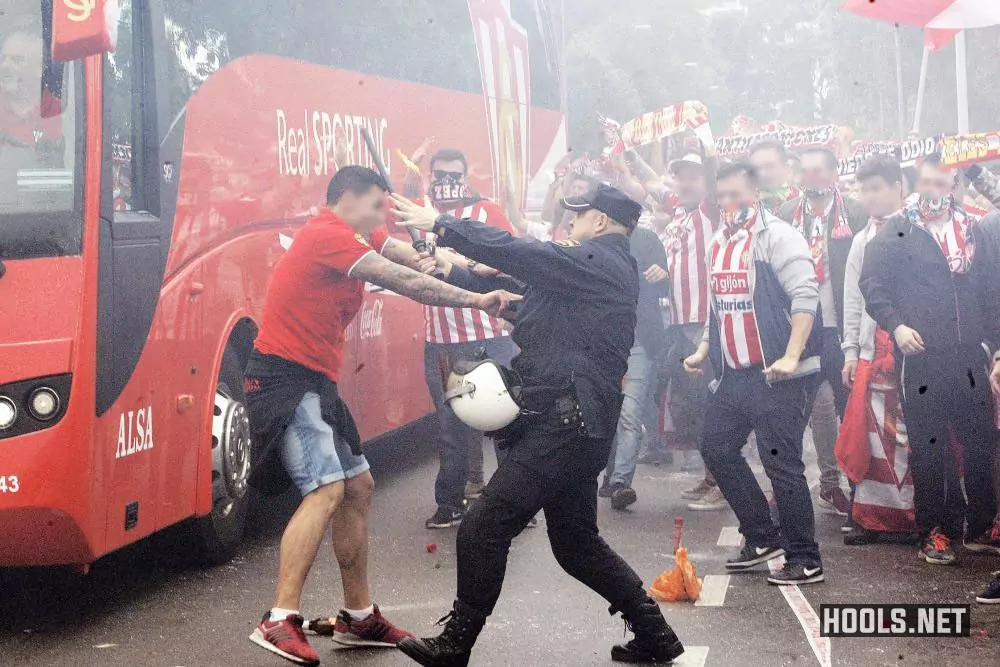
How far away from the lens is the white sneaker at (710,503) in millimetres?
9406

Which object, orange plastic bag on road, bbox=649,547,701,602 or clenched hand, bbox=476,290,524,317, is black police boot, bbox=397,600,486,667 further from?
orange plastic bag on road, bbox=649,547,701,602

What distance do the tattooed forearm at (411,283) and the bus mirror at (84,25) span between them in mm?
1267

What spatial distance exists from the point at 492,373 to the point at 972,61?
27577 mm

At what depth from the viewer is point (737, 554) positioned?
26.1 feet

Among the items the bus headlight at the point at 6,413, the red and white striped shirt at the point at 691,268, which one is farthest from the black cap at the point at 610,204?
the red and white striped shirt at the point at 691,268

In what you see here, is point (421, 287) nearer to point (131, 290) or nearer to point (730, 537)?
point (131, 290)

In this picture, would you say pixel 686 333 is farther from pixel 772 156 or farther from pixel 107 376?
pixel 107 376

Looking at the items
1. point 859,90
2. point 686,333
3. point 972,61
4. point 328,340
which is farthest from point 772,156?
point 859,90

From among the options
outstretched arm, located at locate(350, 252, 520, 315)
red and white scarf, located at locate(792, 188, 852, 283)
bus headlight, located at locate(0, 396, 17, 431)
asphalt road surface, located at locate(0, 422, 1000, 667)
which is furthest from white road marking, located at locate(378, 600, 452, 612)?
red and white scarf, located at locate(792, 188, 852, 283)

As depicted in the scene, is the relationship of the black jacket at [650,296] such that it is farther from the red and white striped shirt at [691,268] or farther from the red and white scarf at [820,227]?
the red and white scarf at [820,227]

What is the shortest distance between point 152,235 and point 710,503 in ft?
13.5

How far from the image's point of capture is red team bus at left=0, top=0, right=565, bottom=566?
19.8 ft

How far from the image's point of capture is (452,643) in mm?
5406

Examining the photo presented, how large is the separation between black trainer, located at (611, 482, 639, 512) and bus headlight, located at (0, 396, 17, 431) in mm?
4397
